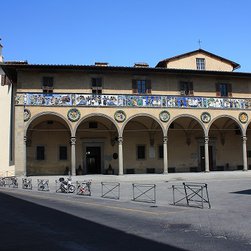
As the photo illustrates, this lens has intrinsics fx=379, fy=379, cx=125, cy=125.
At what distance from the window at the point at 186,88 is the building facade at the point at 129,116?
77 mm

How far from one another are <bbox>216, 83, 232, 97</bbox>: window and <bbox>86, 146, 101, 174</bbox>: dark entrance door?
10417 mm

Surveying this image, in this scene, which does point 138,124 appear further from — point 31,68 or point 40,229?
point 40,229

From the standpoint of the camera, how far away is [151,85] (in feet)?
93.0

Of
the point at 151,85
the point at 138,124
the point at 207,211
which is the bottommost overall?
the point at 207,211

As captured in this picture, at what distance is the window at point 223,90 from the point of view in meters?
29.8

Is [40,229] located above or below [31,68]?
below

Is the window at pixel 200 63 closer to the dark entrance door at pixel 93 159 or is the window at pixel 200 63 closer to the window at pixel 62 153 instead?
the dark entrance door at pixel 93 159

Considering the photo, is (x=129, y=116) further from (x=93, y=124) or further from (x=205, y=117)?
(x=205, y=117)

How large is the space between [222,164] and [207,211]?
22225mm

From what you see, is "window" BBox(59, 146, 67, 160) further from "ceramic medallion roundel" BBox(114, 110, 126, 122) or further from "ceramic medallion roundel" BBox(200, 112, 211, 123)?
"ceramic medallion roundel" BBox(200, 112, 211, 123)

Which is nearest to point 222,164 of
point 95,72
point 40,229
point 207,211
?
point 95,72

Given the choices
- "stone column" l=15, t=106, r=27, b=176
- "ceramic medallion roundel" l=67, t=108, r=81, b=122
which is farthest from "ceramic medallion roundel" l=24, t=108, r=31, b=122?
"ceramic medallion roundel" l=67, t=108, r=81, b=122

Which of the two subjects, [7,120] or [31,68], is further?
[7,120]

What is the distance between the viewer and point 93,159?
30109mm
